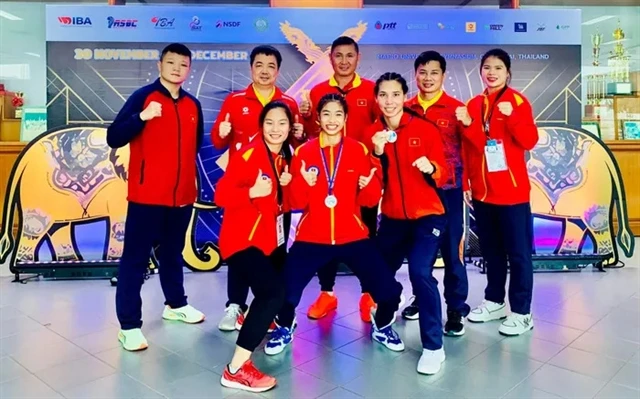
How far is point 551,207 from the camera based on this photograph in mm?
4750

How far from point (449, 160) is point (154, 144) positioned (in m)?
1.64

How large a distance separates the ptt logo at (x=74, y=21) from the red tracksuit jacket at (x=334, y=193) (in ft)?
9.54

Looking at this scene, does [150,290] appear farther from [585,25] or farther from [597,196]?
[585,25]

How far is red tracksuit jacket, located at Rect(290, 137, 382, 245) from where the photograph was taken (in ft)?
8.59

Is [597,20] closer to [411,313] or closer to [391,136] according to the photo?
[411,313]

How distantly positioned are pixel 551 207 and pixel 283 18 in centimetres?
291

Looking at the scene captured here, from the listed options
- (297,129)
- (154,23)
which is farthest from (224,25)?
(297,129)

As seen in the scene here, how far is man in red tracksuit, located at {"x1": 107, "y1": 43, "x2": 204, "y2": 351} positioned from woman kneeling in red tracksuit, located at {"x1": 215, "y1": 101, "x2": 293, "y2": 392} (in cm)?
54

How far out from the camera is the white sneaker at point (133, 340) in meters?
2.87

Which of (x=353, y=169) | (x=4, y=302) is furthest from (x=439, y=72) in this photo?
(x=4, y=302)

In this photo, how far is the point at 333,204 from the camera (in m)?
2.61

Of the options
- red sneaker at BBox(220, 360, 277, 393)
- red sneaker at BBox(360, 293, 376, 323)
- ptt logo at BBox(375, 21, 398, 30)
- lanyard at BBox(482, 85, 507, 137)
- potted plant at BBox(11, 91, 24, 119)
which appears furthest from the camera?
potted plant at BBox(11, 91, 24, 119)

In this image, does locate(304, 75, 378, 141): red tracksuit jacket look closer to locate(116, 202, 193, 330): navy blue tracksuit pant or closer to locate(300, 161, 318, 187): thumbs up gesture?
locate(300, 161, 318, 187): thumbs up gesture

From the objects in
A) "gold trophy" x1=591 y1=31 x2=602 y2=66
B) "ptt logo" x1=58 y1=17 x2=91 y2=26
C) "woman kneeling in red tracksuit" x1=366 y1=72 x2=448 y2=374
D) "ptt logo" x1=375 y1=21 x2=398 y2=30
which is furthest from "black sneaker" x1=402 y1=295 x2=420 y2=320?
"gold trophy" x1=591 y1=31 x2=602 y2=66
